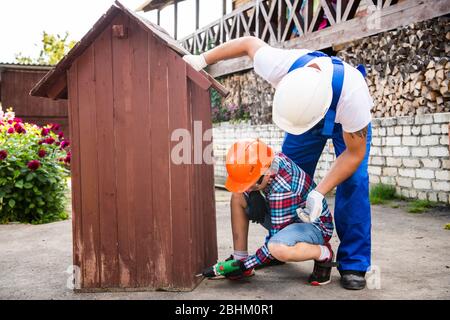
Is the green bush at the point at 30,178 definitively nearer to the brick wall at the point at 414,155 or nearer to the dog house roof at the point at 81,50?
the dog house roof at the point at 81,50

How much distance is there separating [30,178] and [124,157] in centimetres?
366

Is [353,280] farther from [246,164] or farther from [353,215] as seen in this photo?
[246,164]

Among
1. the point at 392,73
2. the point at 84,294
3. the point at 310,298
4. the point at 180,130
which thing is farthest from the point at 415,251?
the point at 392,73

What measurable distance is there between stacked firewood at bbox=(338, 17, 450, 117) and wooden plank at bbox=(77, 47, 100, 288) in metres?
5.02

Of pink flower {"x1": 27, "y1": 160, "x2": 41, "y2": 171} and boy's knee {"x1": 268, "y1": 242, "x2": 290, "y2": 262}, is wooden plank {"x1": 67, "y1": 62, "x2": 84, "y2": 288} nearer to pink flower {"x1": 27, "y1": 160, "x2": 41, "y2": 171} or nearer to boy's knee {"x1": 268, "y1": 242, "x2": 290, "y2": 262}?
boy's knee {"x1": 268, "y1": 242, "x2": 290, "y2": 262}

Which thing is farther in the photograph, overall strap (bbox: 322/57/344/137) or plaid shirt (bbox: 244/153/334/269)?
plaid shirt (bbox: 244/153/334/269)

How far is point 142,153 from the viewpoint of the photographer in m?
3.30

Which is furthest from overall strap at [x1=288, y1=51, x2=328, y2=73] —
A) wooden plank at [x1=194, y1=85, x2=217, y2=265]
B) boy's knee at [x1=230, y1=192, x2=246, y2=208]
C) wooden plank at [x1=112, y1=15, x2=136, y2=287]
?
wooden plank at [x1=112, y1=15, x2=136, y2=287]

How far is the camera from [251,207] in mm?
3416

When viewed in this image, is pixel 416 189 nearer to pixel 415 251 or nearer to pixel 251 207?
pixel 415 251

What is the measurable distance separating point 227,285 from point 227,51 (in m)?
1.54

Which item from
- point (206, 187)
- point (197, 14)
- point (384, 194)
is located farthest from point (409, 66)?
point (197, 14)

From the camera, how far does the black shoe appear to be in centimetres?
324

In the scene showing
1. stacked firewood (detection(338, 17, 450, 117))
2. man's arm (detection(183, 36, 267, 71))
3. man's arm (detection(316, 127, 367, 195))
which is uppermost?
stacked firewood (detection(338, 17, 450, 117))
